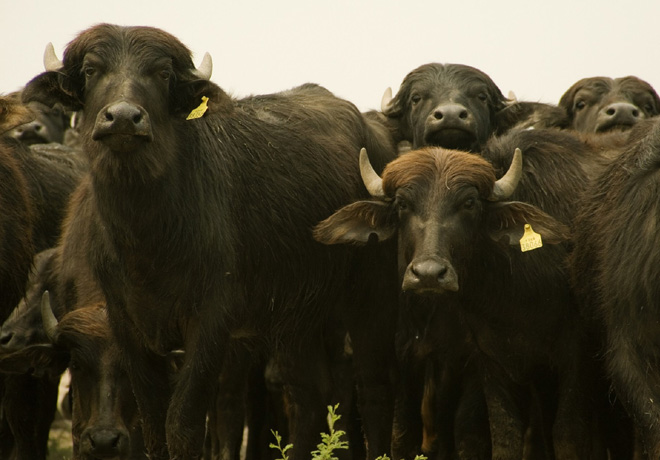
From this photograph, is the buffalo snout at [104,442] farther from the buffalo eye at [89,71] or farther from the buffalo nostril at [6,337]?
the buffalo eye at [89,71]

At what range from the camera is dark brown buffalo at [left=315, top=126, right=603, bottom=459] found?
834 cm

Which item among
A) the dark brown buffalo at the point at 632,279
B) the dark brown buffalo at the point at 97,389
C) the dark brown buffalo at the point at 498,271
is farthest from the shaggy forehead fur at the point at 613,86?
the dark brown buffalo at the point at 97,389

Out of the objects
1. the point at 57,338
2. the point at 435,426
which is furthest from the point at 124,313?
the point at 435,426

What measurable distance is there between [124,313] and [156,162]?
1060mm

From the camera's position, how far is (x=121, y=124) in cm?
723

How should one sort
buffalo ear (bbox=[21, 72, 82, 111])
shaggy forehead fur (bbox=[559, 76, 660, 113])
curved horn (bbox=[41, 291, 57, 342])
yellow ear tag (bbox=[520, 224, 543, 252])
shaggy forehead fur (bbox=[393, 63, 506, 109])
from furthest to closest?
1. shaggy forehead fur (bbox=[559, 76, 660, 113])
2. shaggy forehead fur (bbox=[393, 63, 506, 109])
3. curved horn (bbox=[41, 291, 57, 342])
4. yellow ear tag (bbox=[520, 224, 543, 252])
5. buffalo ear (bbox=[21, 72, 82, 111])

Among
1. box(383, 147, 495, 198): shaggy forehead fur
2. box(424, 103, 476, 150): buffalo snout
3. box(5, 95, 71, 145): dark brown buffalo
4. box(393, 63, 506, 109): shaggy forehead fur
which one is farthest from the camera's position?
box(5, 95, 71, 145): dark brown buffalo

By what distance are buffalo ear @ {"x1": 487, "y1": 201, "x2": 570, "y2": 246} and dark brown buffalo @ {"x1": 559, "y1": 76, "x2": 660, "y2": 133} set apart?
276cm

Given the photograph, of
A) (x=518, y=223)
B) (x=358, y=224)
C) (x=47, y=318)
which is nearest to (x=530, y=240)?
(x=518, y=223)

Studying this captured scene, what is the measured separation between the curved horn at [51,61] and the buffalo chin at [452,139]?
302 centimetres

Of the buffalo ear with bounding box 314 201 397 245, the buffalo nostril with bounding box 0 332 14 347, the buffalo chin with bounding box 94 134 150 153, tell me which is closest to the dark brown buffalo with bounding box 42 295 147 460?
the buffalo nostril with bounding box 0 332 14 347

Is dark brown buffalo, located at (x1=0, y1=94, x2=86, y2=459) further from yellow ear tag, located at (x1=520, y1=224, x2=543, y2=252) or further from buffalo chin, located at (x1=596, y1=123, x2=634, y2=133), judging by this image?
buffalo chin, located at (x1=596, y1=123, x2=634, y2=133)

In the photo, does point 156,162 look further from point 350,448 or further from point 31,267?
point 350,448

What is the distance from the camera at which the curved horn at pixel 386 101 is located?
10.7 meters
